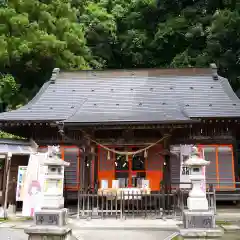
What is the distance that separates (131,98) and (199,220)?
26.4ft

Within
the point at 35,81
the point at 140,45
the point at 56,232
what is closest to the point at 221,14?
the point at 140,45

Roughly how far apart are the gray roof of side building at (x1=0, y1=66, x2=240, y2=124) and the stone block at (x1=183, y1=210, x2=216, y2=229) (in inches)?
142

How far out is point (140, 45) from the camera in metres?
28.1

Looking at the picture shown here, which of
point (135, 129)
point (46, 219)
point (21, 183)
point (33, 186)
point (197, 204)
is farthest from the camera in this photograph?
point (135, 129)

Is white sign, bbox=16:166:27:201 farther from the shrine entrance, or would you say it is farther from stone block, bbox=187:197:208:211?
stone block, bbox=187:197:208:211

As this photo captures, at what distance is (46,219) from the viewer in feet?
29.1

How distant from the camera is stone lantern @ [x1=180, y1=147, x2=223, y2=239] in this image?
8359 millimetres

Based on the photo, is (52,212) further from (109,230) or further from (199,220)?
(199,220)

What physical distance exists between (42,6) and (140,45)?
928 centimetres

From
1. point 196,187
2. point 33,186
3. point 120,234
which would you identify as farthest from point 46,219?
point 196,187

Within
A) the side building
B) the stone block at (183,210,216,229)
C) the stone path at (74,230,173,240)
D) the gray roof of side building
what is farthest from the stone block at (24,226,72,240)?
the gray roof of side building

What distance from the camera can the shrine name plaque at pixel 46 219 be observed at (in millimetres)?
8827

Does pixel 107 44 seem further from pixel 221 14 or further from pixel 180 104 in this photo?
pixel 180 104

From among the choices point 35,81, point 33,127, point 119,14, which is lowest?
point 33,127
